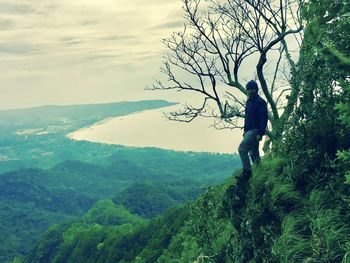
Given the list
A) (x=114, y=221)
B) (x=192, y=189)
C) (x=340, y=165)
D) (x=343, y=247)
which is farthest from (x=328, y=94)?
(x=192, y=189)

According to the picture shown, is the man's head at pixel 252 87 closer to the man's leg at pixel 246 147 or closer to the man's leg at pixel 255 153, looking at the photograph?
the man's leg at pixel 246 147

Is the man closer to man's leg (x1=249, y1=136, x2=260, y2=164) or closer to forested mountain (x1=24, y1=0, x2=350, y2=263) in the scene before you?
man's leg (x1=249, y1=136, x2=260, y2=164)

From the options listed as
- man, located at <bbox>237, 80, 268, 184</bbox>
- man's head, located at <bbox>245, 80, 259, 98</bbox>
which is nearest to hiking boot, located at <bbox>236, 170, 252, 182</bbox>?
man, located at <bbox>237, 80, 268, 184</bbox>

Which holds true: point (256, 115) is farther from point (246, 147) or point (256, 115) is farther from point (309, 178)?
point (309, 178)

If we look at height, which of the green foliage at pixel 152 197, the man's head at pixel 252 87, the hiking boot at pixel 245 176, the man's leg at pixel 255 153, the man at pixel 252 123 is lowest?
the green foliage at pixel 152 197

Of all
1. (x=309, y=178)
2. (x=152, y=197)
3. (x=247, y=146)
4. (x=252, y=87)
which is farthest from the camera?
(x=152, y=197)

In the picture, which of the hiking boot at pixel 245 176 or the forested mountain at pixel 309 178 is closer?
the forested mountain at pixel 309 178

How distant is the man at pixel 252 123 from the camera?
10031 mm

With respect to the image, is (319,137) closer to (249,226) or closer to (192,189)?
(249,226)

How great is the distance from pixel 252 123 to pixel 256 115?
230mm

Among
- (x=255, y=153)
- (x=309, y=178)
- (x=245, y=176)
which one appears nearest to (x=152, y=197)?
(x=255, y=153)

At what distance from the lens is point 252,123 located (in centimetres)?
1015

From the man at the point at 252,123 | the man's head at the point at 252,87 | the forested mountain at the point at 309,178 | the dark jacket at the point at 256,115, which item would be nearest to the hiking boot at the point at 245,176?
the man at the point at 252,123

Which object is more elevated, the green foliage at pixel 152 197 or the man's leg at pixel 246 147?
the man's leg at pixel 246 147
